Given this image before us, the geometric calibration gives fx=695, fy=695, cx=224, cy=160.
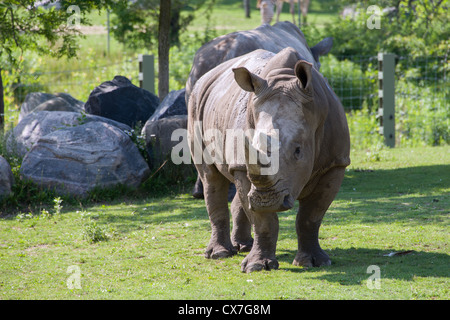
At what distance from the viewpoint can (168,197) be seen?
10.4 m

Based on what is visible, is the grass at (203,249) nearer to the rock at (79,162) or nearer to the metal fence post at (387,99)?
the rock at (79,162)

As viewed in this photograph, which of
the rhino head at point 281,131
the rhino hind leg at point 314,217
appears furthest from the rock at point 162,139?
the rhino head at point 281,131

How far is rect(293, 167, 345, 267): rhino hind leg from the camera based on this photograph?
6.01 m

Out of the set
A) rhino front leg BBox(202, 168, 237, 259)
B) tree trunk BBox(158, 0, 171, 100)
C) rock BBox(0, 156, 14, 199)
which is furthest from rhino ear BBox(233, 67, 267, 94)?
tree trunk BBox(158, 0, 171, 100)

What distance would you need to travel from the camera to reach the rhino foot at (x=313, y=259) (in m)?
6.10

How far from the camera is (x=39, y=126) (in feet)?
36.4

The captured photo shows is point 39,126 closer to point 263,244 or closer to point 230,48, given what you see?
point 230,48

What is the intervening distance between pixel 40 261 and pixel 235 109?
2.57 metres

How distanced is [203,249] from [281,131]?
2.34 metres

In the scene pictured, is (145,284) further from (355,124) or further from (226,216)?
(355,124)

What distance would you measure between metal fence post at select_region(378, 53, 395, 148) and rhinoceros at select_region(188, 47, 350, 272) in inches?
324

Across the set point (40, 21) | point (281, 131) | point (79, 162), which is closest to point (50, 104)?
point (40, 21)
